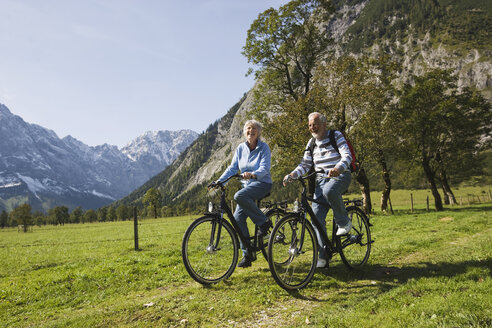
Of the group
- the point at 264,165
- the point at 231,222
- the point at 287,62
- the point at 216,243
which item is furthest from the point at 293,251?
the point at 287,62

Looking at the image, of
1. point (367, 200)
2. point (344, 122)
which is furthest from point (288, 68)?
point (367, 200)

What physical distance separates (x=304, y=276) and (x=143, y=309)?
3200 mm

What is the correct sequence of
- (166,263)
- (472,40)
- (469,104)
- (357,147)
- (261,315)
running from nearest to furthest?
(261,315), (166,263), (357,147), (469,104), (472,40)

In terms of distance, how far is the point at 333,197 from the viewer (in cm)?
595

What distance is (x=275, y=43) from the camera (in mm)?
27031

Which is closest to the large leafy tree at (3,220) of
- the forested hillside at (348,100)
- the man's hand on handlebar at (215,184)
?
the forested hillside at (348,100)

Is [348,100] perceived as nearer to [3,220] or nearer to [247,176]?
[247,176]

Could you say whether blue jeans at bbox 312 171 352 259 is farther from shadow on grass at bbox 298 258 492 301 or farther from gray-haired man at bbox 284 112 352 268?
shadow on grass at bbox 298 258 492 301

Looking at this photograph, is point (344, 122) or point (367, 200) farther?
point (367, 200)

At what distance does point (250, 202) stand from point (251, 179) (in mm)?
595

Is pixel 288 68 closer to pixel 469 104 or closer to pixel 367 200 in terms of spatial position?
pixel 367 200

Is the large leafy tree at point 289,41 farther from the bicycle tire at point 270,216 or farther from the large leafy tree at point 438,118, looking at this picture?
the bicycle tire at point 270,216

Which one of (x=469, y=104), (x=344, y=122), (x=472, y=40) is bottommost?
(x=344, y=122)

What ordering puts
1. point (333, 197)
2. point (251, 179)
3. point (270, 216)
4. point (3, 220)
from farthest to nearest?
1. point (3, 220)
2. point (270, 216)
3. point (251, 179)
4. point (333, 197)
